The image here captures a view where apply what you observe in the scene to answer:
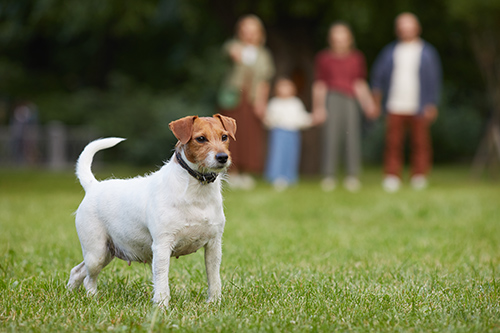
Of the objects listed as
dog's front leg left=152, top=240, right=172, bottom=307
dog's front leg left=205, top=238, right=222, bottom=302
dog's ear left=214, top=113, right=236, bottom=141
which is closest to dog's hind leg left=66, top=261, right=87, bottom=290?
dog's front leg left=152, top=240, right=172, bottom=307

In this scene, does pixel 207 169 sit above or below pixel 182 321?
above

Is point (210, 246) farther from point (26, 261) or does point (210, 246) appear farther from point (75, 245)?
point (75, 245)

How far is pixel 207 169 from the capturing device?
10.5 ft

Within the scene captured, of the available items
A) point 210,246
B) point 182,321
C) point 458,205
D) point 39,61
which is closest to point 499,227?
point 458,205

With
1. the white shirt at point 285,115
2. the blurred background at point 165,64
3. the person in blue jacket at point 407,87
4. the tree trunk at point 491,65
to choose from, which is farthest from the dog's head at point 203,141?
the tree trunk at point 491,65

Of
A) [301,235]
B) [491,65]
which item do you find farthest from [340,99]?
[301,235]

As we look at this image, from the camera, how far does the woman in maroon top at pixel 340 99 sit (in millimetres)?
10703

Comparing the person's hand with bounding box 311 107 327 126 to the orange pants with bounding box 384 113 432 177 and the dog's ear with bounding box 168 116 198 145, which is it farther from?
the dog's ear with bounding box 168 116 198 145

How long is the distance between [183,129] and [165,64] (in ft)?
77.9

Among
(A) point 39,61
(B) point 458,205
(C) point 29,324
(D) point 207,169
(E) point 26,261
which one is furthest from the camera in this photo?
(A) point 39,61

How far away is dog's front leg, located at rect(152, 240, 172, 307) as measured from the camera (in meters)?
3.21

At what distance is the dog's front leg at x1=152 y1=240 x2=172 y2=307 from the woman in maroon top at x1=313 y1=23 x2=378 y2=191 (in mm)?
7629

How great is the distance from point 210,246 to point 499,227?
13.8ft

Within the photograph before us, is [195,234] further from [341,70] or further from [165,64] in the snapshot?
[165,64]
